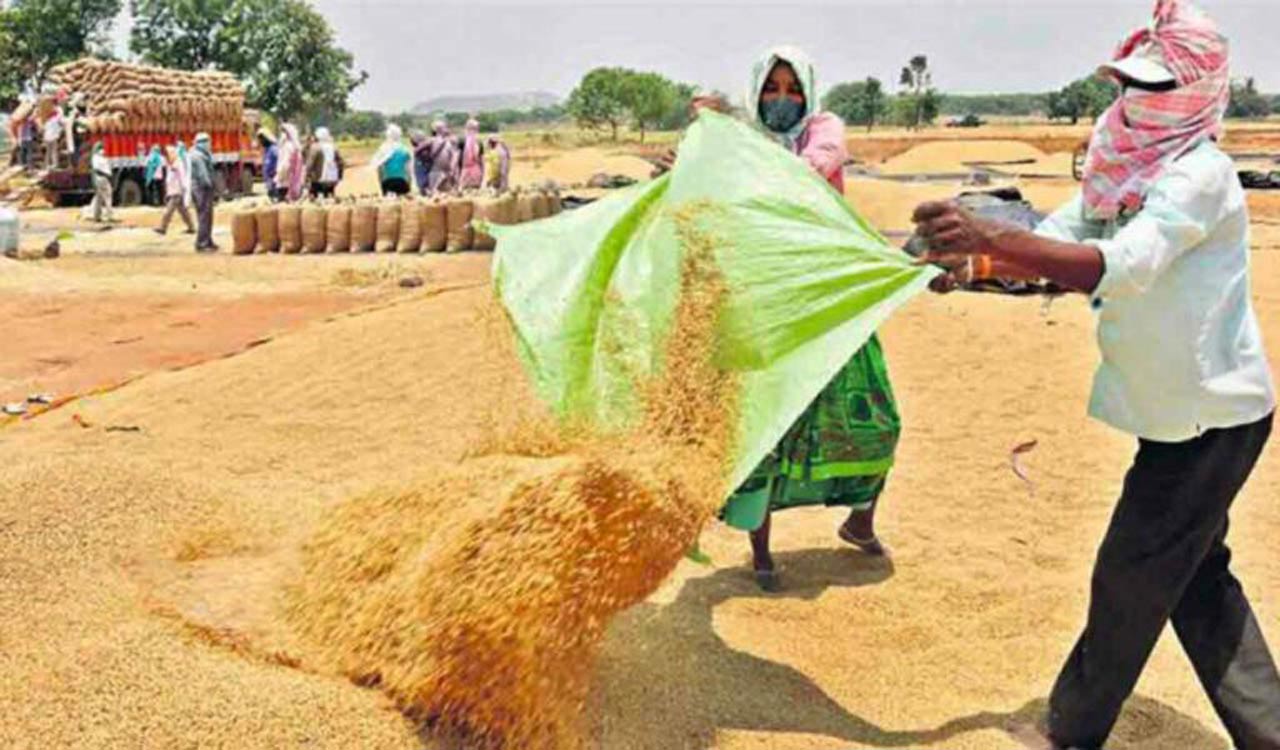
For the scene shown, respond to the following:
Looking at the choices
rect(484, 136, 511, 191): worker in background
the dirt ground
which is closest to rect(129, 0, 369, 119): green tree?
rect(484, 136, 511, 191): worker in background

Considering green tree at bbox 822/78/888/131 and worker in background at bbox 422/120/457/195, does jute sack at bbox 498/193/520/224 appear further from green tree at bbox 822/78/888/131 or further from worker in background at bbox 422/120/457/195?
green tree at bbox 822/78/888/131

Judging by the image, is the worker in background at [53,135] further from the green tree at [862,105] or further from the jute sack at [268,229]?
the green tree at [862,105]

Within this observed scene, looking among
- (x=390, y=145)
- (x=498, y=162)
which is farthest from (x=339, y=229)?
(x=498, y=162)

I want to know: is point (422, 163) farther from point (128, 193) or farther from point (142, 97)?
point (128, 193)

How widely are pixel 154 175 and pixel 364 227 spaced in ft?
32.5

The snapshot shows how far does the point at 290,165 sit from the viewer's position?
58.8 ft

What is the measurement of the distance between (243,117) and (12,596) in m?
23.6

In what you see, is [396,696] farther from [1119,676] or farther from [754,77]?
[754,77]

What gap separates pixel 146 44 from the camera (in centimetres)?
5216

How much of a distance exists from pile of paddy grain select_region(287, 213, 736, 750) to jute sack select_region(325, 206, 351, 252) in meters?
11.5

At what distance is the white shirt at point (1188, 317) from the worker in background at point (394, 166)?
47.1ft

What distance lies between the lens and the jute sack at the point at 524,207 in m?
14.6

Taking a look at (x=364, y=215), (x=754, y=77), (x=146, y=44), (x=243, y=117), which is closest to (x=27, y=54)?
(x=146, y=44)

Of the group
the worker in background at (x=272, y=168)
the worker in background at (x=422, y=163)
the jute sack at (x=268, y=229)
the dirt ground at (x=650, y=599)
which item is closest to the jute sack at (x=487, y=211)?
the jute sack at (x=268, y=229)
